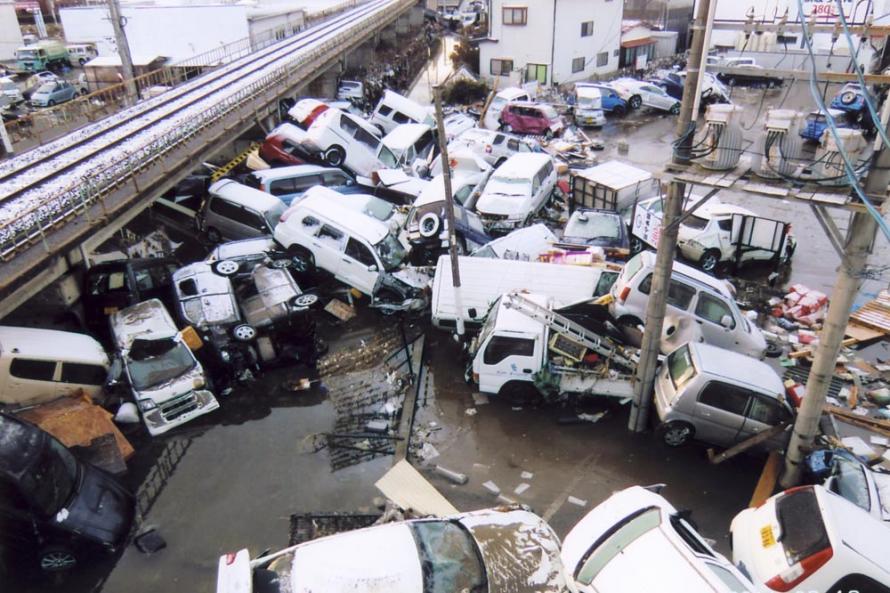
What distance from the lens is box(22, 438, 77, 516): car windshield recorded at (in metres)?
6.69

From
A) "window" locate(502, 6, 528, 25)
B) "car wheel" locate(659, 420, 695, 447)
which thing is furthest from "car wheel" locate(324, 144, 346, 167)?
"window" locate(502, 6, 528, 25)

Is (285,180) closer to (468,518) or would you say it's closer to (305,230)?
(305,230)

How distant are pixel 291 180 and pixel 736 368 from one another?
41.1 ft

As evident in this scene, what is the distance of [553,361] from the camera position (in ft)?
30.8

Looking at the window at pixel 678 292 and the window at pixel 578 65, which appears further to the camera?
the window at pixel 578 65

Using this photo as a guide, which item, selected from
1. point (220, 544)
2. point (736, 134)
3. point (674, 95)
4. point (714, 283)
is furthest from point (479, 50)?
point (220, 544)

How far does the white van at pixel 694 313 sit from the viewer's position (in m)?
10.3

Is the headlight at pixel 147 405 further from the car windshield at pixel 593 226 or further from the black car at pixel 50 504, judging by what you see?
the car windshield at pixel 593 226

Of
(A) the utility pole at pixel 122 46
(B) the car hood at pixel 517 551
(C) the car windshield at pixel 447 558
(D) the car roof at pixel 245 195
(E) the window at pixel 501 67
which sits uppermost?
(A) the utility pole at pixel 122 46

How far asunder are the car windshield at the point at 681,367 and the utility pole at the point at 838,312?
1.45m

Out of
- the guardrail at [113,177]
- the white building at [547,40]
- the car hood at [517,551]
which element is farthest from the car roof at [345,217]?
the white building at [547,40]

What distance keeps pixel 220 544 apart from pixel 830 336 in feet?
25.7

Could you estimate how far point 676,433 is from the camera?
869 cm

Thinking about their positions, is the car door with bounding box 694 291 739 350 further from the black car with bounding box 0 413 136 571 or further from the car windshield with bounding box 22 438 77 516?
the car windshield with bounding box 22 438 77 516
